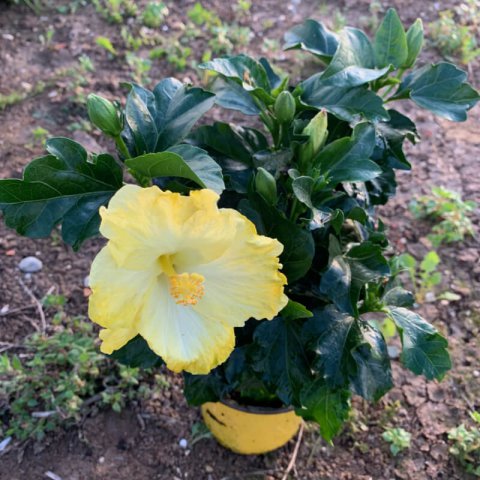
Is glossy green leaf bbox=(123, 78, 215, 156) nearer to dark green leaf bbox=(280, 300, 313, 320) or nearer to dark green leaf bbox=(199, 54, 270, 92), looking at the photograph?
dark green leaf bbox=(199, 54, 270, 92)

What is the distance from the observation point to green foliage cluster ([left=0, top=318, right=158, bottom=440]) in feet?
6.45

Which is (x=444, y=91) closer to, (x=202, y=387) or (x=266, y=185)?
(x=266, y=185)

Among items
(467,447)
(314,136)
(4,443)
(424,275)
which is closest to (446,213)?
(424,275)

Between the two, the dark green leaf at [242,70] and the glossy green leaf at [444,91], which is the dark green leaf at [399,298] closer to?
the glossy green leaf at [444,91]

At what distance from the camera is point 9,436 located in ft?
6.38

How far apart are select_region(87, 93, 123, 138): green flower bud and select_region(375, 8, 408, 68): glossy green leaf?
63cm

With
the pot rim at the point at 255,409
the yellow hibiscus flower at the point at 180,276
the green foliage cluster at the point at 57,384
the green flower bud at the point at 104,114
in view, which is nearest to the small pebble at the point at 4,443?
the green foliage cluster at the point at 57,384

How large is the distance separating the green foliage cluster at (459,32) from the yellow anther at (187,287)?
2.84 metres

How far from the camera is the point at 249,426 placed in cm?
176

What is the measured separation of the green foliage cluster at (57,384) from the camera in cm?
196

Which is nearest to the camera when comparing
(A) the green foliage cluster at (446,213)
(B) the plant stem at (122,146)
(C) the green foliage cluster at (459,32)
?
(B) the plant stem at (122,146)

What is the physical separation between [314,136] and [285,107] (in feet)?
0.27

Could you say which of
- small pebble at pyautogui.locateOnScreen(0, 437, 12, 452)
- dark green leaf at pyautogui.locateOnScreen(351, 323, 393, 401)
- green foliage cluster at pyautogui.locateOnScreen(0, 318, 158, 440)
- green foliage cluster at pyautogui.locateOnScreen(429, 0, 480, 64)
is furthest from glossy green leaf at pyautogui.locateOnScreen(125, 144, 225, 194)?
green foliage cluster at pyautogui.locateOnScreen(429, 0, 480, 64)

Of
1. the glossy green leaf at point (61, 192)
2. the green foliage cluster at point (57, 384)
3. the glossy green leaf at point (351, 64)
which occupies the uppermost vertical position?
the glossy green leaf at point (351, 64)
